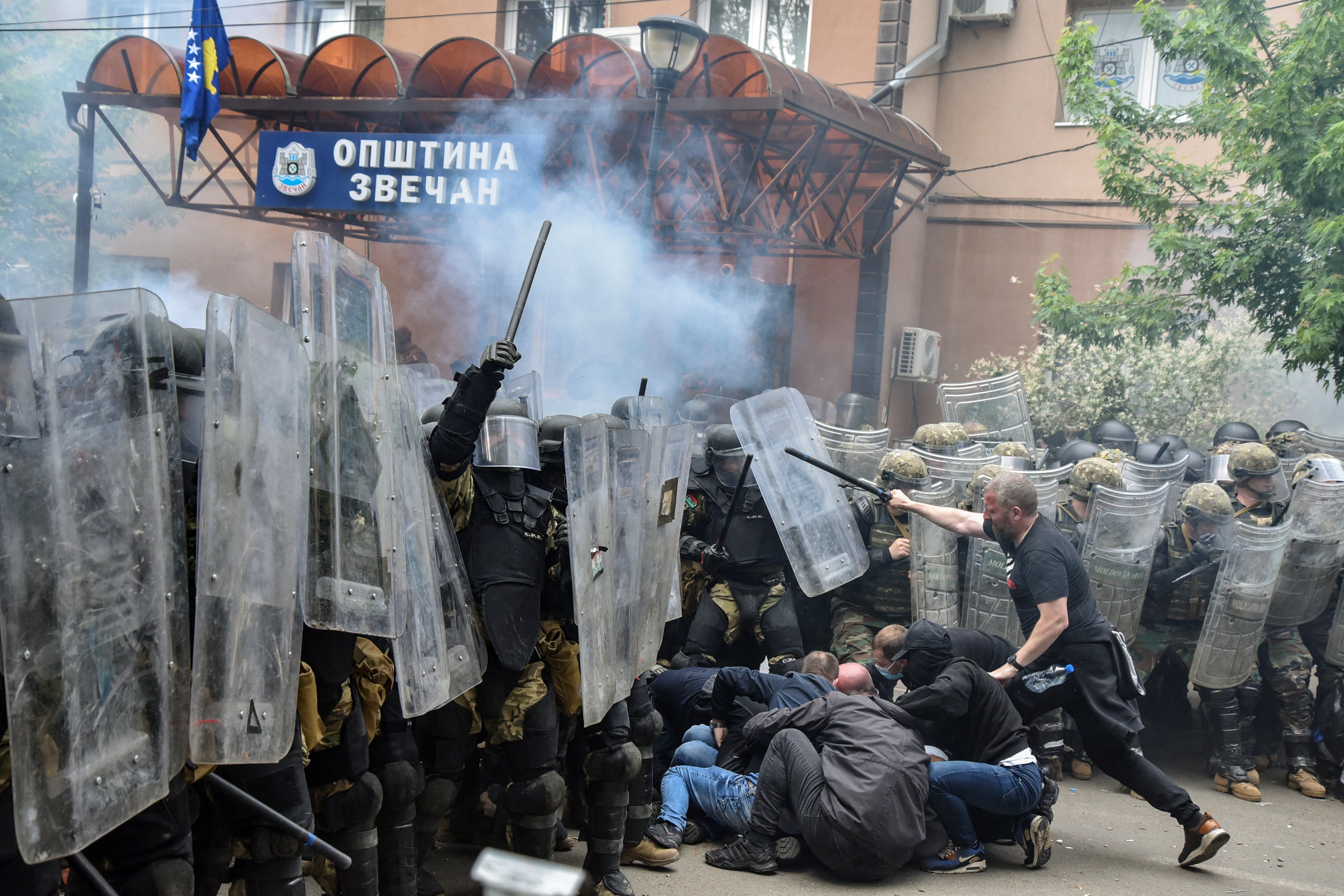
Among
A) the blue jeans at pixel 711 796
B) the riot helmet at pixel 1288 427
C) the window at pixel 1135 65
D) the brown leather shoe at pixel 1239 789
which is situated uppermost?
the window at pixel 1135 65

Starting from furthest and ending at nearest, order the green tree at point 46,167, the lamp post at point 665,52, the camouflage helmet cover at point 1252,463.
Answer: the green tree at point 46,167 → the lamp post at point 665,52 → the camouflage helmet cover at point 1252,463

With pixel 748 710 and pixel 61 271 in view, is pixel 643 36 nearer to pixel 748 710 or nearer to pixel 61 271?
pixel 748 710

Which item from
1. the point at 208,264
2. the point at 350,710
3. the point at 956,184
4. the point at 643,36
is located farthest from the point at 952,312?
the point at 350,710

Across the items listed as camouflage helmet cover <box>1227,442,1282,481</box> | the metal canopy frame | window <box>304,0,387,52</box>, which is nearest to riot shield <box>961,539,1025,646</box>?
camouflage helmet cover <box>1227,442,1282,481</box>

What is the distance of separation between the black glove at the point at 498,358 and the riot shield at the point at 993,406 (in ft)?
19.0

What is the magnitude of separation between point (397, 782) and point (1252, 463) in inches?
183

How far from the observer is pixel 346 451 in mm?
2705

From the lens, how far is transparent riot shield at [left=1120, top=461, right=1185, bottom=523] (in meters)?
6.65

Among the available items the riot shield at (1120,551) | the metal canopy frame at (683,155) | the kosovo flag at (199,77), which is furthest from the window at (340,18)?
the riot shield at (1120,551)

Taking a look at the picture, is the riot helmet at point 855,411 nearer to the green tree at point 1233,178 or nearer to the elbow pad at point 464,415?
the green tree at point 1233,178

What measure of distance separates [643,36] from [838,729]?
14.1ft

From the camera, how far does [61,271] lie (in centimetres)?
1282

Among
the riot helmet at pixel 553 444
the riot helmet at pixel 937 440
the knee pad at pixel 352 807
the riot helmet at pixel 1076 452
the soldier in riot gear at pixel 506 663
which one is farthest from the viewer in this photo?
the riot helmet at pixel 1076 452

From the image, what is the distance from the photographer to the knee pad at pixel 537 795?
3.52 meters
